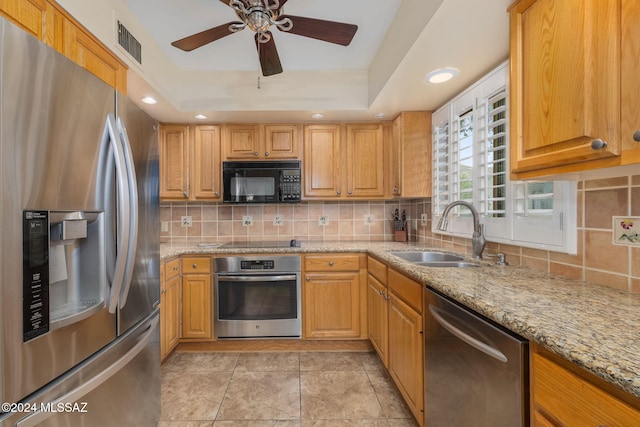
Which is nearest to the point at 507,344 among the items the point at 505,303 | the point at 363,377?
the point at 505,303

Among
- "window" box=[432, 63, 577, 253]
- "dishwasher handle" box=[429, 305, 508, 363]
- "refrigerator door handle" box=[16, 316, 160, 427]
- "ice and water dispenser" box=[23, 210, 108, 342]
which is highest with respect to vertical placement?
"window" box=[432, 63, 577, 253]

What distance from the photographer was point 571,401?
2.08 ft

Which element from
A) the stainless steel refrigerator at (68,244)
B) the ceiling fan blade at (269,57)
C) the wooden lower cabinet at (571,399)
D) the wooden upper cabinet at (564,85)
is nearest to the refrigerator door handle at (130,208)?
the stainless steel refrigerator at (68,244)

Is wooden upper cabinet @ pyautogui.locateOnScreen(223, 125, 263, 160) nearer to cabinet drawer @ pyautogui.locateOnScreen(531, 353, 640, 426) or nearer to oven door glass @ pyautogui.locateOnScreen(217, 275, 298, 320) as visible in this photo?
oven door glass @ pyautogui.locateOnScreen(217, 275, 298, 320)

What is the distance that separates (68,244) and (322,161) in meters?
2.09

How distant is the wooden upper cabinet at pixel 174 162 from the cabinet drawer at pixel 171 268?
72cm

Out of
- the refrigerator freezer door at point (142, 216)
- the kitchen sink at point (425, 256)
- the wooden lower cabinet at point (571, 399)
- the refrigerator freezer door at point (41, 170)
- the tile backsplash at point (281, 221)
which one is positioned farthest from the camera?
the tile backsplash at point (281, 221)

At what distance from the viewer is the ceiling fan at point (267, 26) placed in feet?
4.27

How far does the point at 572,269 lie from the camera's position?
1.21 metres

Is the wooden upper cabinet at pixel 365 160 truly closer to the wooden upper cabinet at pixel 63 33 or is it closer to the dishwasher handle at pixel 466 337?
the dishwasher handle at pixel 466 337

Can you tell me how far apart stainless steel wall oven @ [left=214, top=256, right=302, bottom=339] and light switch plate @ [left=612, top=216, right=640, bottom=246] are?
1.91 metres

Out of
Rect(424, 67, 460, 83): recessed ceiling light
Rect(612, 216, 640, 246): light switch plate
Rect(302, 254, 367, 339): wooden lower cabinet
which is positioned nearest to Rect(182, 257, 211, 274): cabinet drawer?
Rect(302, 254, 367, 339): wooden lower cabinet

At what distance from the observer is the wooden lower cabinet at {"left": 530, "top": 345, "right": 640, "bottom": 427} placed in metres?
0.54

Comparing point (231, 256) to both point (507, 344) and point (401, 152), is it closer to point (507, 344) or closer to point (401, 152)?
point (401, 152)
